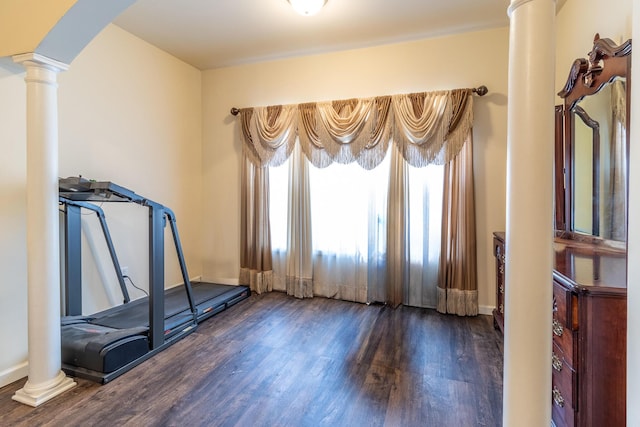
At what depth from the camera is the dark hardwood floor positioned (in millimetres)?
1752

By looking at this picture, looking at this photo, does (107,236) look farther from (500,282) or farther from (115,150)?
(500,282)

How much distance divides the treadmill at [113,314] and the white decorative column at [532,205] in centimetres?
219

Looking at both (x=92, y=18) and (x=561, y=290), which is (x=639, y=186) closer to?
(x=561, y=290)

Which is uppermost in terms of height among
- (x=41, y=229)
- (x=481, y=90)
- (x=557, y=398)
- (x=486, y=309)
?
(x=481, y=90)

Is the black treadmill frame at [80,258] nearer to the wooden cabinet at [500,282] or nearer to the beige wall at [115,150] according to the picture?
the beige wall at [115,150]

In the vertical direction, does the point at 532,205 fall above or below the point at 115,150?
below

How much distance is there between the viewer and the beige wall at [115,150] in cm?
214

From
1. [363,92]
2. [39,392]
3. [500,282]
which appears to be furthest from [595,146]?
[39,392]

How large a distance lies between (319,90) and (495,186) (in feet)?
7.05

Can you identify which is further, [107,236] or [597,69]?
[107,236]

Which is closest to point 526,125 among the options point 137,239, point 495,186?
point 495,186

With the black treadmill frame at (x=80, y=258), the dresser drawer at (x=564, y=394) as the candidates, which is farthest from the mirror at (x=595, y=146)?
the black treadmill frame at (x=80, y=258)

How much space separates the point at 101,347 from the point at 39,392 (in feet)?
1.15

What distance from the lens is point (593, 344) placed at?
126 cm
